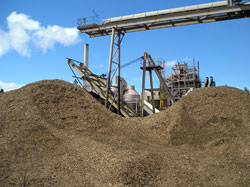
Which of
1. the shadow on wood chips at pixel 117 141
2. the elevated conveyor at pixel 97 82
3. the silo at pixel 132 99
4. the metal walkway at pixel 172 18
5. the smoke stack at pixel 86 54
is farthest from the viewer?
the silo at pixel 132 99

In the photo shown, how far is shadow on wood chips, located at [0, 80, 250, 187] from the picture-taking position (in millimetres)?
6289

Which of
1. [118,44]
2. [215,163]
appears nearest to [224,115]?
[215,163]

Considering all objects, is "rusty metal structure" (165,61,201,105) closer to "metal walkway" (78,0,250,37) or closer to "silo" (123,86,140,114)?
"silo" (123,86,140,114)

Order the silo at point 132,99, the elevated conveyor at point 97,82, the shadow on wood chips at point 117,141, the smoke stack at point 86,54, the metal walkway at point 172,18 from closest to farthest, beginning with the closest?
the shadow on wood chips at point 117,141 → the metal walkway at point 172,18 → the elevated conveyor at point 97,82 → the smoke stack at point 86,54 → the silo at point 132,99

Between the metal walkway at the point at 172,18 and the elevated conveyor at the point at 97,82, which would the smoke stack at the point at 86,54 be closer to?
the elevated conveyor at the point at 97,82

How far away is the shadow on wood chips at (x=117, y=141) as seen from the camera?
629cm

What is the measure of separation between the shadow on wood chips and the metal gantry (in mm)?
4750

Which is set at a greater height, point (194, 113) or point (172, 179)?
point (194, 113)

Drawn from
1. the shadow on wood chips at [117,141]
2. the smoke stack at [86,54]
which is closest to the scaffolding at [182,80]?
the smoke stack at [86,54]

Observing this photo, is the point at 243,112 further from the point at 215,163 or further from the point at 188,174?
the point at 188,174

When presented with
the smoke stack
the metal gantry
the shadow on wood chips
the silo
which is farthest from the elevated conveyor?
the silo

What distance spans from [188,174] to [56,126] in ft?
18.2

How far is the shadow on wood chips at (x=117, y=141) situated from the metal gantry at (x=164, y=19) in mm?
4750

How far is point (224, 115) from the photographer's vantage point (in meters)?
9.70
